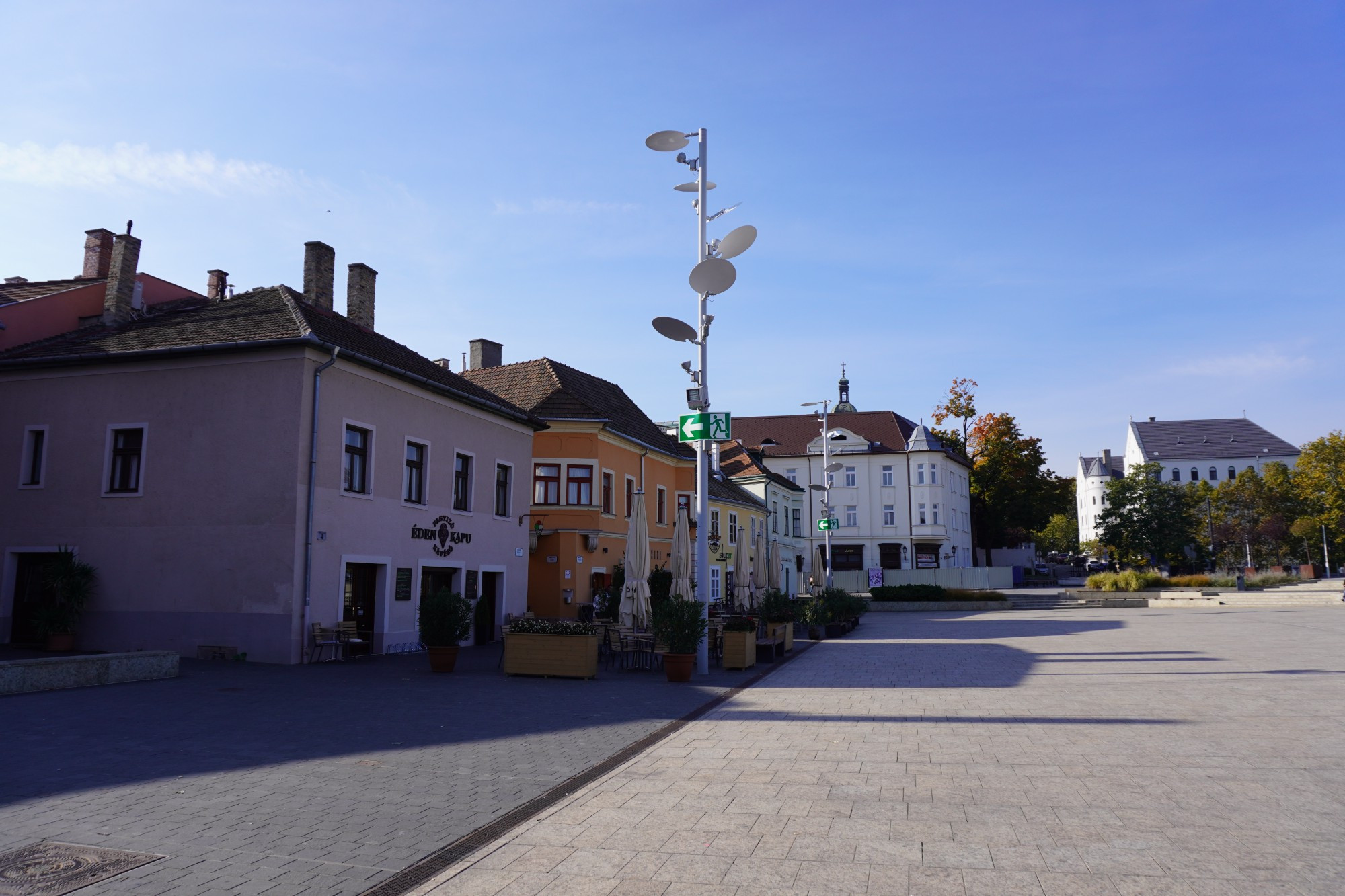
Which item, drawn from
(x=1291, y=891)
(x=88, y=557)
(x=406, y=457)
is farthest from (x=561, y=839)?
(x=88, y=557)

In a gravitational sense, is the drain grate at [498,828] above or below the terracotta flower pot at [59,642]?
below

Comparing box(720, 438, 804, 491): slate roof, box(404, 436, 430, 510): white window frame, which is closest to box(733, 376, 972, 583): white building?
box(720, 438, 804, 491): slate roof

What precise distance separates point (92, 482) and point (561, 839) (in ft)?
56.4

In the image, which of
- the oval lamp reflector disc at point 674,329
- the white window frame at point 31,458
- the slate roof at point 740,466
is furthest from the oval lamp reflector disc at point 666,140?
the slate roof at point 740,466

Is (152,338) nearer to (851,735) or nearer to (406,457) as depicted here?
(406,457)

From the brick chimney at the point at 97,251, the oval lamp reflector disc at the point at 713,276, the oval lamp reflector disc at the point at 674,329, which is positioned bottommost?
the oval lamp reflector disc at the point at 674,329

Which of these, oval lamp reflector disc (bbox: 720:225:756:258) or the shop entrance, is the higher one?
oval lamp reflector disc (bbox: 720:225:756:258)

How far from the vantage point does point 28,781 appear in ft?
23.1

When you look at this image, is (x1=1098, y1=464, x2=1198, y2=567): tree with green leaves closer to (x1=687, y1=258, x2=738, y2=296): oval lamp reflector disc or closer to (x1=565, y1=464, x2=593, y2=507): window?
(x1=565, y1=464, x2=593, y2=507): window

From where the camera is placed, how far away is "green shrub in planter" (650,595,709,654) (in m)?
14.9

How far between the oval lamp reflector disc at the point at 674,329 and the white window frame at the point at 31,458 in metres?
13.7

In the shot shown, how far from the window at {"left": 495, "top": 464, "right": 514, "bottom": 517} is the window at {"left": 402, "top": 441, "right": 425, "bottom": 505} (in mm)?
3507

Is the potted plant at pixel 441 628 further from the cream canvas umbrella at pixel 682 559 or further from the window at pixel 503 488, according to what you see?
the window at pixel 503 488

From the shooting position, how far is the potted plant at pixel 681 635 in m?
14.8
